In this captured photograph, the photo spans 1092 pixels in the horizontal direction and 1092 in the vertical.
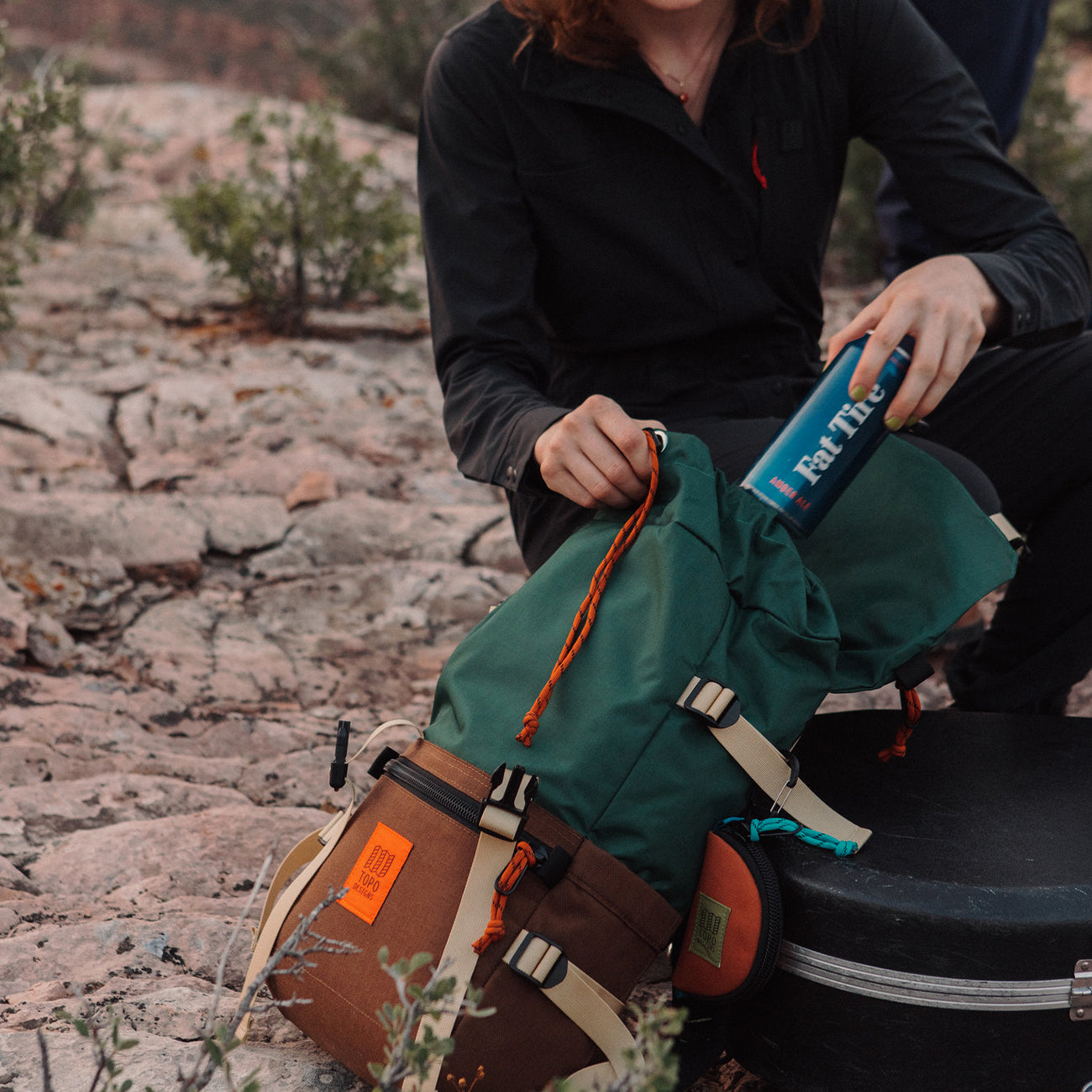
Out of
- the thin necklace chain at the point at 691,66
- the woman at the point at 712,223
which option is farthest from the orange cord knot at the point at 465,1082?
the thin necklace chain at the point at 691,66

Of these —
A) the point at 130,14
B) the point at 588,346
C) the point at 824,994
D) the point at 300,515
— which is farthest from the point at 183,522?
the point at 130,14

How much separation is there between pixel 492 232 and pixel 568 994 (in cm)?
118

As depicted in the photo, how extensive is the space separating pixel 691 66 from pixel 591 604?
1.08m

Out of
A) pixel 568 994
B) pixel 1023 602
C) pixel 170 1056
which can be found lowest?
pixel 170 1056

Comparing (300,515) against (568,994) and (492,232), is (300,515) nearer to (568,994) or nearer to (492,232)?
(492,232)

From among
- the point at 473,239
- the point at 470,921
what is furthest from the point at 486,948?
the point at 473,239

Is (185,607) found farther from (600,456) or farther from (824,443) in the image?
(824,443)

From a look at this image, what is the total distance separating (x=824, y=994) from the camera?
3.98ft

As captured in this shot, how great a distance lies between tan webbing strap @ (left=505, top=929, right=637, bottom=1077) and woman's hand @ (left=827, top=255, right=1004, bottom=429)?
0.80 m

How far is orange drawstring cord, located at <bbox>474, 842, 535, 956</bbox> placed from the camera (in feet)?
3.71

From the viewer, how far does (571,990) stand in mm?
1148

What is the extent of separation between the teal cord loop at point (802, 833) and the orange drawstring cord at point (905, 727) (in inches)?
9.6

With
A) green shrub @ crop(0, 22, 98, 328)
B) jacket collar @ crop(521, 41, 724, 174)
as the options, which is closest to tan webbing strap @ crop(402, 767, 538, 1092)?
jacket collar @ crop(521, 41, 724, 174)

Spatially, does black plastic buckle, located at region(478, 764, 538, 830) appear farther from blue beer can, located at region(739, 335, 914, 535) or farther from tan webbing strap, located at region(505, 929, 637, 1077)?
blue beer can, located at region(739, 335, 914, 535)
